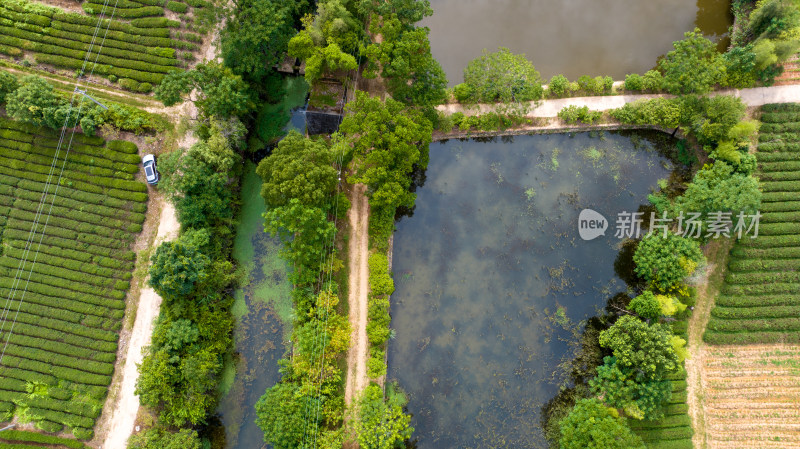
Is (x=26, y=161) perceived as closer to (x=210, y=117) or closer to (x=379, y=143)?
(x=210, y=117)

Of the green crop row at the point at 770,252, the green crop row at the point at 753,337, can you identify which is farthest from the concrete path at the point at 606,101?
the green crop row at the point at 753,337

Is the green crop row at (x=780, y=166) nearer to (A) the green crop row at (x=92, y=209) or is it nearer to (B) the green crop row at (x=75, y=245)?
(A) the green crop row at (x=92, y=209)

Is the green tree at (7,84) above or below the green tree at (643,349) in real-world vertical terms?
above

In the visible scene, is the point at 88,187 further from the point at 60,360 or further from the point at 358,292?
the point at 358,292

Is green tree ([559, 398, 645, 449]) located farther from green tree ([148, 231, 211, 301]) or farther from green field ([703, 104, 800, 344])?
green tree ([148, 231, 211, 301])

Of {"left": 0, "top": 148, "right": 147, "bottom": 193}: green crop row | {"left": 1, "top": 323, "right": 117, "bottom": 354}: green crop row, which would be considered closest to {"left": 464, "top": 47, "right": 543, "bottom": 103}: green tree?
{"left": 0, "top": 148, "right": 147, "bottom": 193}: green crop row


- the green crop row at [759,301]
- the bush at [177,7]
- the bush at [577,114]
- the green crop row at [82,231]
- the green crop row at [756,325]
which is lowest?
the green crop row at [756,325]
